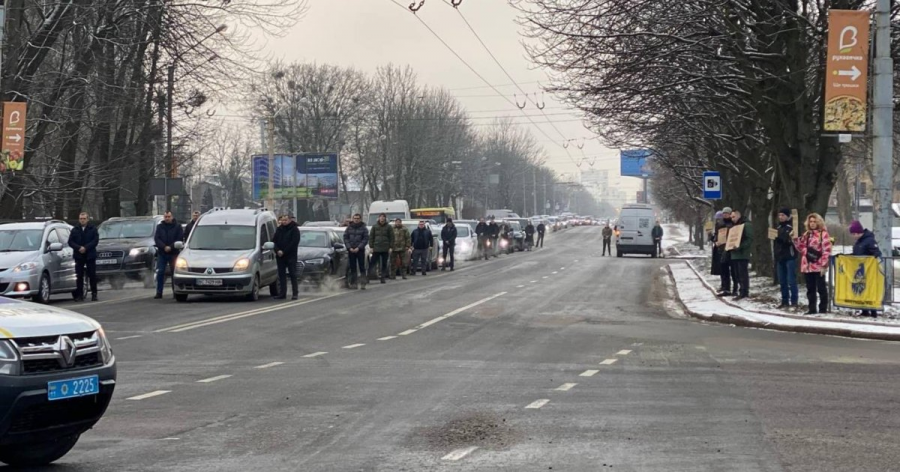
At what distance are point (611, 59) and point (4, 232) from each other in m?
14.0

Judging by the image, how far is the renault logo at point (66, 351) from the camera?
247 inches

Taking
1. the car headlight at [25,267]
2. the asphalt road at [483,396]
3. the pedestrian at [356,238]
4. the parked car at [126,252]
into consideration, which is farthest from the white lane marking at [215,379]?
the parked car at [126,252]

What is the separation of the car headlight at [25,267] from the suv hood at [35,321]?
1434 cm

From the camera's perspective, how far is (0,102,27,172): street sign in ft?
78.3

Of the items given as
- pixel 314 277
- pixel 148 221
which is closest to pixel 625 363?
pixel 314 277

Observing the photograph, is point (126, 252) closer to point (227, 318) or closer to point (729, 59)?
point (227, 318)

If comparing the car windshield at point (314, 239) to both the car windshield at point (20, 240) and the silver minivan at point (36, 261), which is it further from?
the car windshield at point (20, 240)

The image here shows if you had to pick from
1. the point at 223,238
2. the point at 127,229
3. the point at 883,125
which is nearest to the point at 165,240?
the point at 223,238

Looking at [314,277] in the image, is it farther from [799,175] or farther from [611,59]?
[799,175]

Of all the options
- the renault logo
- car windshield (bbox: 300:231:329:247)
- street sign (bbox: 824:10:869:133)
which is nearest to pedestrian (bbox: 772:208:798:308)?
street sign (bbox: 824:10:869:133)

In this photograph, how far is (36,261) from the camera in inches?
814

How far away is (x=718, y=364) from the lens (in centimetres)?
1223

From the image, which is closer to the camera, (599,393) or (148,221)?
(599,393)

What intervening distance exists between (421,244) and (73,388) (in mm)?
27191
